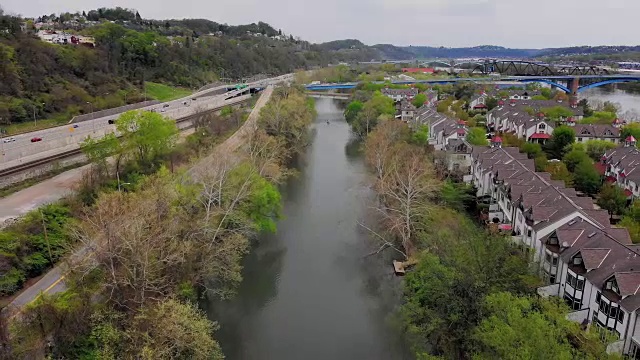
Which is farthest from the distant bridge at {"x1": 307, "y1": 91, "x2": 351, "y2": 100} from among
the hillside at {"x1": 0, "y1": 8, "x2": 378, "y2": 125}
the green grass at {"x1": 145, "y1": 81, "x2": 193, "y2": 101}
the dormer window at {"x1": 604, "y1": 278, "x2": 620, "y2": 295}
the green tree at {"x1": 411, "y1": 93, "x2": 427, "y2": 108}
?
the dormer window at {"x1": 604, "y1": 278, "x2": 620, "y2": 295}

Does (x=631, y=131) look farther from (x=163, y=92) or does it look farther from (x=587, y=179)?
(x=163, y=92)

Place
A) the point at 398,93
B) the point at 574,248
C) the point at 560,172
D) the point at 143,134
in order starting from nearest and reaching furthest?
1. the point at 574,248
2. the point at 143,134
3. the point at 560,172
4. the point at 398,93

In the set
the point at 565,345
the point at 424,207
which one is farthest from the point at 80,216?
the point at 565,345

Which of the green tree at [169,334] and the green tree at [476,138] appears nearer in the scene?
the green tree at [169,334]

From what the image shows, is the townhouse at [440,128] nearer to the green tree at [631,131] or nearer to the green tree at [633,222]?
the green tree at [631,131]

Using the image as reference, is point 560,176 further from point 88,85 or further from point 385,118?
point 88,85

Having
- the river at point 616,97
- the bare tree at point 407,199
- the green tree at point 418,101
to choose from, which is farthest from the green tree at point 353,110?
the river at point 616,97

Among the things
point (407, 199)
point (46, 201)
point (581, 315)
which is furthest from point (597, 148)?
point (46, 201)
